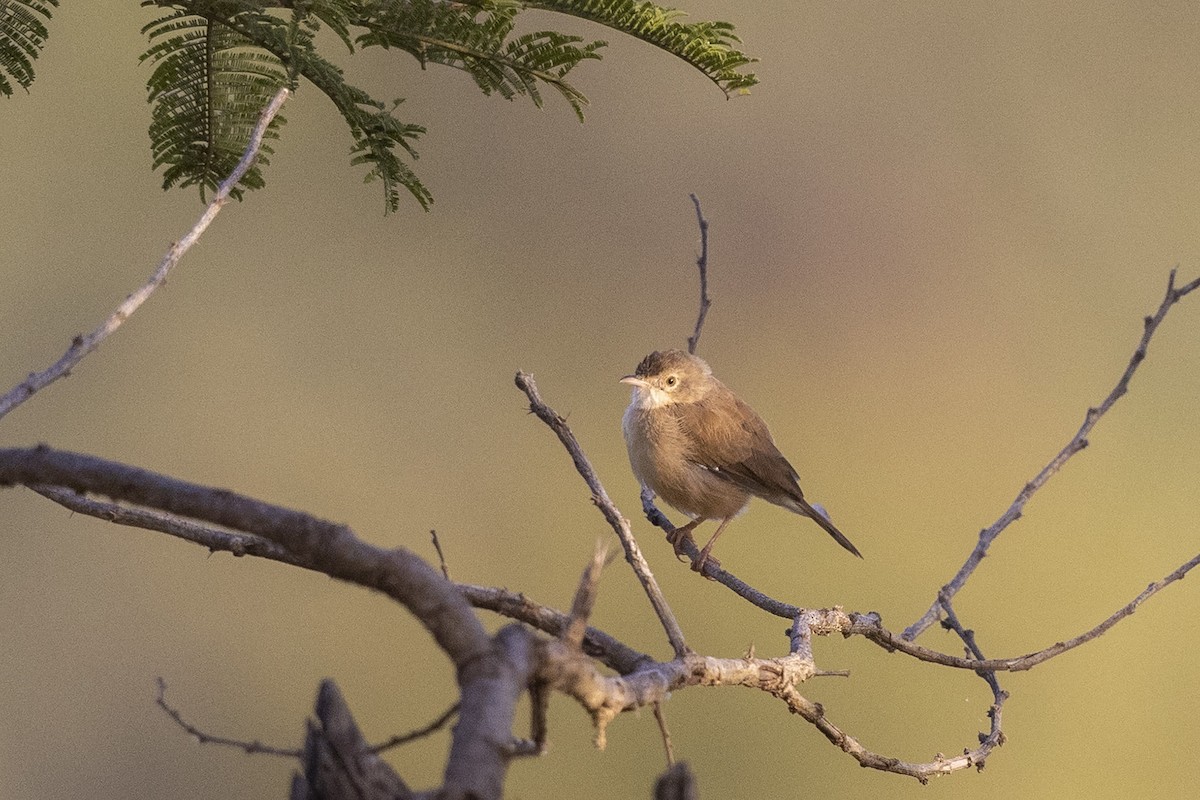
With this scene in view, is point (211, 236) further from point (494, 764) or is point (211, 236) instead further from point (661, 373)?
point (494, 764)

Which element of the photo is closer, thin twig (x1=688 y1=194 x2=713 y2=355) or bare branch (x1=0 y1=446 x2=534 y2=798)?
bare branch (x1=0 y1=446 x2=534 y2=798)

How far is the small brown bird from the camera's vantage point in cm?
607

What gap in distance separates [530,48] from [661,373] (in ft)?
12.7

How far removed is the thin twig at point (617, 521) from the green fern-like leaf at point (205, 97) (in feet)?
2.97

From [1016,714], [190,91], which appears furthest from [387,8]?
[1016,714]

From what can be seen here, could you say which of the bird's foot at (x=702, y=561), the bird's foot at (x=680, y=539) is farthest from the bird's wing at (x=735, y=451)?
the bird's foot at (x=702, y=561)

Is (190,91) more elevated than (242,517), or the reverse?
(190,91)

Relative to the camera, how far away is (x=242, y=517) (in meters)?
1.55

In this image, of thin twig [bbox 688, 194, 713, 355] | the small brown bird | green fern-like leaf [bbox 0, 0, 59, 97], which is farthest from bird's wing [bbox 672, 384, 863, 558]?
green fern-like leaf [bbox 0, 0, 59, 97]

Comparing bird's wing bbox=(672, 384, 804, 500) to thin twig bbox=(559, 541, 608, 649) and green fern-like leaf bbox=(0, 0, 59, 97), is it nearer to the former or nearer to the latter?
green fern-like leaf bbox=(0, 0, 59, 97)

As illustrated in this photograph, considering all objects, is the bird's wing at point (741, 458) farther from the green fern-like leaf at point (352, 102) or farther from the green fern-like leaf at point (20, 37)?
the green fern-like leaf at point (20, 37)

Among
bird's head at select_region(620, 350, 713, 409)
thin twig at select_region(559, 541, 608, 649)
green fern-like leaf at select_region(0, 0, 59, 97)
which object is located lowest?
thin twig at select_region(559, 541, 608, 649)

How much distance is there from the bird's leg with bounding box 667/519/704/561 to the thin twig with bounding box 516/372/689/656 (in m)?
2.16

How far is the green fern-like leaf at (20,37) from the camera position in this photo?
2580mm
